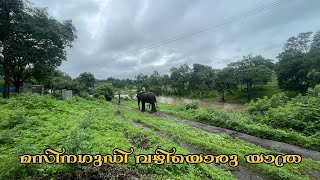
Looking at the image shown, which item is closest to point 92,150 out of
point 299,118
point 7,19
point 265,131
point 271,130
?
point 265,131

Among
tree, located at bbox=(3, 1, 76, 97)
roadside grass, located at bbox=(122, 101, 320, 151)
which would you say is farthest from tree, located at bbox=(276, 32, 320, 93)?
tree, located at bbox=(3, 1, 76, 97)

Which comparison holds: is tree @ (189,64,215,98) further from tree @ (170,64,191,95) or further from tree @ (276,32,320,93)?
tree @ (276,32,320,93)

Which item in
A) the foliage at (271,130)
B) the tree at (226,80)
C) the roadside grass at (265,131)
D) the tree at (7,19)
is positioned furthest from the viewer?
the tree at (226,80)

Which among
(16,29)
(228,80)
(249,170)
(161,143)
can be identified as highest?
(16,29)

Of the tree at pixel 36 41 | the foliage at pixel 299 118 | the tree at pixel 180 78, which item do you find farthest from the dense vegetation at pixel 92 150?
the tree at pixel 180 78

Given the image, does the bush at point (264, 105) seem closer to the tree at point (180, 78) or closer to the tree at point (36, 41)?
the tree at point (36, 41)

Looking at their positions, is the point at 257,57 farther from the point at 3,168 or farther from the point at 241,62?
the point at 3,168

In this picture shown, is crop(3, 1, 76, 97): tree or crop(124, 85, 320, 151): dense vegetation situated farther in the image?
crop(3, 1, 76, 97): tree

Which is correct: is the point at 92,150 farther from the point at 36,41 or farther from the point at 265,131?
the point at 36,41

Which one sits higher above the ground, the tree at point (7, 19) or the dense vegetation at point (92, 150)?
the tree at point (7, 19)

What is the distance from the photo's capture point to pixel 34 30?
64.7 feet

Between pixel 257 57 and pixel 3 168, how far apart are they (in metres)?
64.6

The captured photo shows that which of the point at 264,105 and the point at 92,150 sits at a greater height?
the point at 264,105

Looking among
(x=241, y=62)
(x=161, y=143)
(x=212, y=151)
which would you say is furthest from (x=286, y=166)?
(x=241, y=62)
